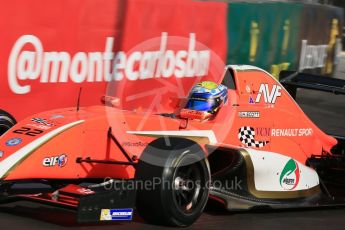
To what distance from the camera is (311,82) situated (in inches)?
290

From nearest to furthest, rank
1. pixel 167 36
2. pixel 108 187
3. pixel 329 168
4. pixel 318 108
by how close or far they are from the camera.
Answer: pixel 108 187, pixel 329 168, pixel 167 36, pixel 318 108

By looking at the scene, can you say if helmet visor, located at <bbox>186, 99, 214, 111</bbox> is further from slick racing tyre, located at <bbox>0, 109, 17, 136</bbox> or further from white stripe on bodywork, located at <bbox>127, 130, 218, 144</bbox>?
slick racing tyre, located at <bbox>0, 109, 17, 136</bbox>

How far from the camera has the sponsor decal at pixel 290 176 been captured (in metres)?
6.19

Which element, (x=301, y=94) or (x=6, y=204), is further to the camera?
(x=301, y=94)

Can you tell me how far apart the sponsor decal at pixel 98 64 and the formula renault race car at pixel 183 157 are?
6.49 feet

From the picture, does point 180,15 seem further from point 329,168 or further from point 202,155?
point 202,155

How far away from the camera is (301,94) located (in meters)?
14.7

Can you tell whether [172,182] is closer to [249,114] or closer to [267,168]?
[267,168]

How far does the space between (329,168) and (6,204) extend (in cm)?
313

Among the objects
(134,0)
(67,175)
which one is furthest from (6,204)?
(134,0)

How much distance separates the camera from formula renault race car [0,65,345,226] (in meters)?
5.00

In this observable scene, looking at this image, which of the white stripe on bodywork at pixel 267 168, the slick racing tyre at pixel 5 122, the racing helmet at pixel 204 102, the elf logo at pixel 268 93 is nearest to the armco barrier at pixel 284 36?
the elf logo at pixel 268 93

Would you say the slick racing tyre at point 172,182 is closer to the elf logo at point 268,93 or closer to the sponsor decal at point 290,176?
the sponsor decal at point 290,176

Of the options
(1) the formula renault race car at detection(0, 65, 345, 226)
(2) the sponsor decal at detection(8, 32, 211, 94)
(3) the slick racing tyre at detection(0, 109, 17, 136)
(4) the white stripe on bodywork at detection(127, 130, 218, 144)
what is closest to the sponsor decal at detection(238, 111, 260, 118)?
(1) the formula renault race car at detection(0, 65, 345, 226)
